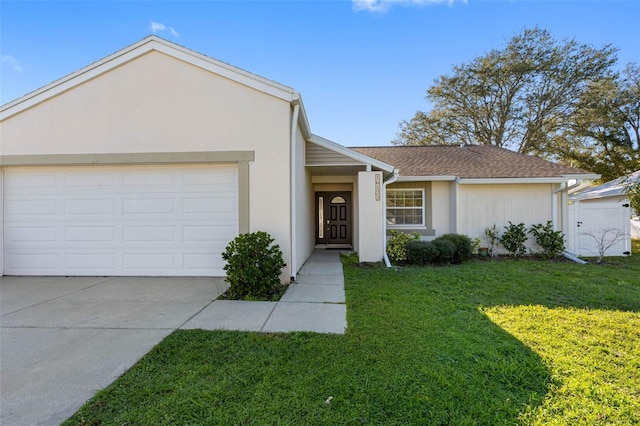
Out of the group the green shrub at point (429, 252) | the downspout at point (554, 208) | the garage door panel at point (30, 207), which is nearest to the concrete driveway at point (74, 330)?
the garage door panel at point (30, 207)

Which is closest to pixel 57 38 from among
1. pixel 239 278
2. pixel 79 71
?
pixel 79 71

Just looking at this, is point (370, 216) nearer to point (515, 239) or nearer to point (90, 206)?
point (515, 239)

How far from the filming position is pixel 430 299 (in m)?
5.02

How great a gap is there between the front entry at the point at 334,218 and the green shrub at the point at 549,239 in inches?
253

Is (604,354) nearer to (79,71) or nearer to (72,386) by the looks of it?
(72,386)

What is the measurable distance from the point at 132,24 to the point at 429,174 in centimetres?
983

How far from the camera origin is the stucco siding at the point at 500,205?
384 inches

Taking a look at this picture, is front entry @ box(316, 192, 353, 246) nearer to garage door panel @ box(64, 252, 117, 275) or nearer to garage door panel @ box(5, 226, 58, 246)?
garage door panel @ box(64, 252, 117, 275)

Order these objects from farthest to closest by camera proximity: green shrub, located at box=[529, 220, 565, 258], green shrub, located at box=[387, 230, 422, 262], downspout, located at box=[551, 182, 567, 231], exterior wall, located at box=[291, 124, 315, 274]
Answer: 1. downspout, located at box=[551, 182, 567, 231]
2. green shrub, located at box=[529, 220, 565, 258]
3. green shrub, located at box=[387, 230, 422, 262]
4. exterior wall, located at box=[291, 124, 315, 274]

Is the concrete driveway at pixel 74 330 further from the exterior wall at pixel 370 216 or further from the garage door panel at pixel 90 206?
the exterior wall at pixel 370 216

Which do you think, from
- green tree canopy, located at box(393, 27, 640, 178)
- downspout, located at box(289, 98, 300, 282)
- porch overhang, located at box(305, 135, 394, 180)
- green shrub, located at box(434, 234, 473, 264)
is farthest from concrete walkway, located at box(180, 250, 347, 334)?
green tree canopy, located at box(393, 27, 640, 178)

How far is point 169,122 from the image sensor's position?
20.4 ft

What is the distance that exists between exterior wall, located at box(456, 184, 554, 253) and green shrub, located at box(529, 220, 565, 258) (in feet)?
0.90

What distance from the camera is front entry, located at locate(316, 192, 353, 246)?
1202 cm
